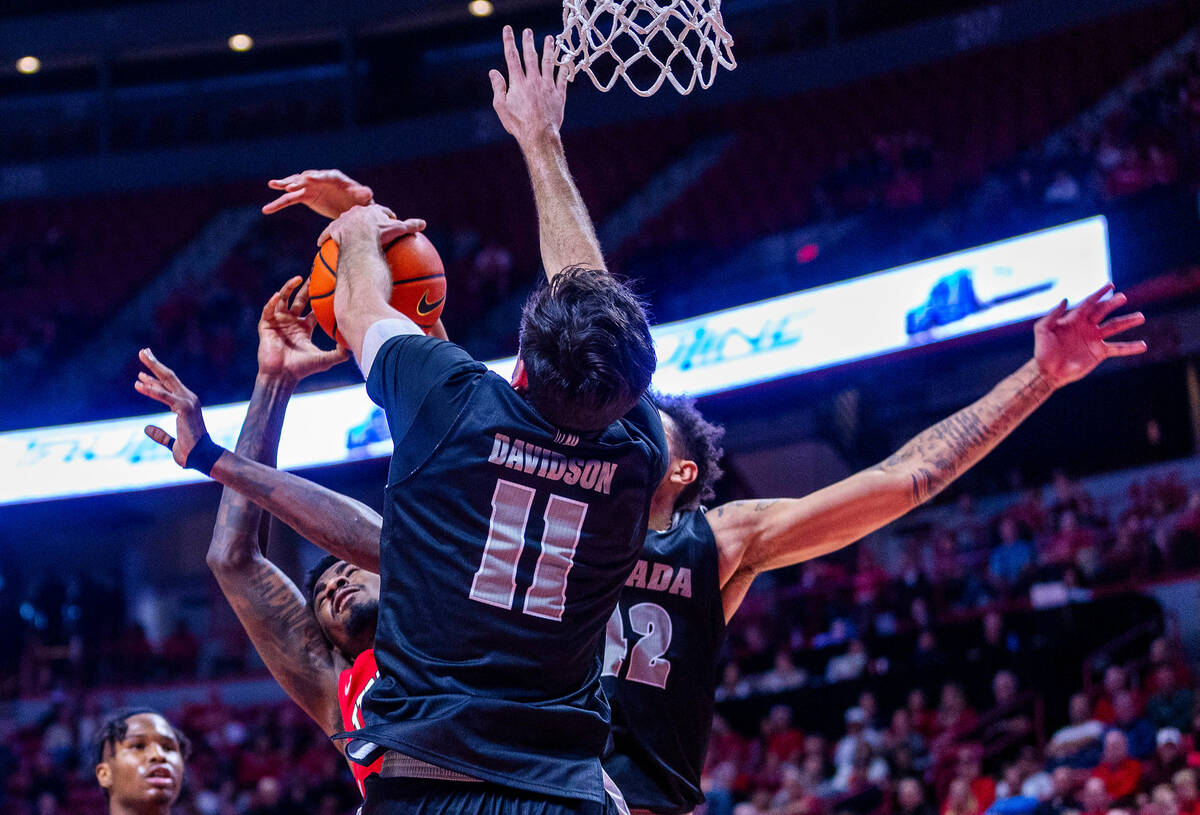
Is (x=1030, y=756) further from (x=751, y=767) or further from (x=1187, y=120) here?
(x=1187, y=120)

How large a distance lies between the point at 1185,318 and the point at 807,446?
15.1ft

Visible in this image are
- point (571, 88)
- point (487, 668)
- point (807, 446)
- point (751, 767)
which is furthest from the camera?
point (571, 88)

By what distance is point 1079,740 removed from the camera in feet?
29.3

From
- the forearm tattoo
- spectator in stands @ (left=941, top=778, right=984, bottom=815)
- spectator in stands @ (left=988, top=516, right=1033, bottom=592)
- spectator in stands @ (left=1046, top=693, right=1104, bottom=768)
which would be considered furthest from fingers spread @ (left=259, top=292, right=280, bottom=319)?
spectator in stands @ (left=988, top=516, right=1033, bottom=592)

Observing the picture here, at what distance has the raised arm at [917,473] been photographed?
10.3 feet

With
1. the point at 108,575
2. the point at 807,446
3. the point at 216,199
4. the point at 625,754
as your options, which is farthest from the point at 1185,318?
the point at 108,575

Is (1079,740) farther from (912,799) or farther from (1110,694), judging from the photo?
(912,799)

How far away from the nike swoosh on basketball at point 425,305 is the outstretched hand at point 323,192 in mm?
346

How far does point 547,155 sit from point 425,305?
0.47m

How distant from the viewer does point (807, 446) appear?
15.7m

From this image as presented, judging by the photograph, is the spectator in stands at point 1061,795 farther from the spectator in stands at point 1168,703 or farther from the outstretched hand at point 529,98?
the outstretched hand at point 529,98

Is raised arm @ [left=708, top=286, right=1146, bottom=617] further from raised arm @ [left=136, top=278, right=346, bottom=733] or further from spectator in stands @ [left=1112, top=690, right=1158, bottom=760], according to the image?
spectator in stands @ [left=1112, top=690, right=1158, bottom=760]

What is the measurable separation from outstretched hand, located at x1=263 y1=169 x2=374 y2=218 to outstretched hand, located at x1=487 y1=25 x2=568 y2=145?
0.46m

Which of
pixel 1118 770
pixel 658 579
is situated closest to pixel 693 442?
pixel 658 579
